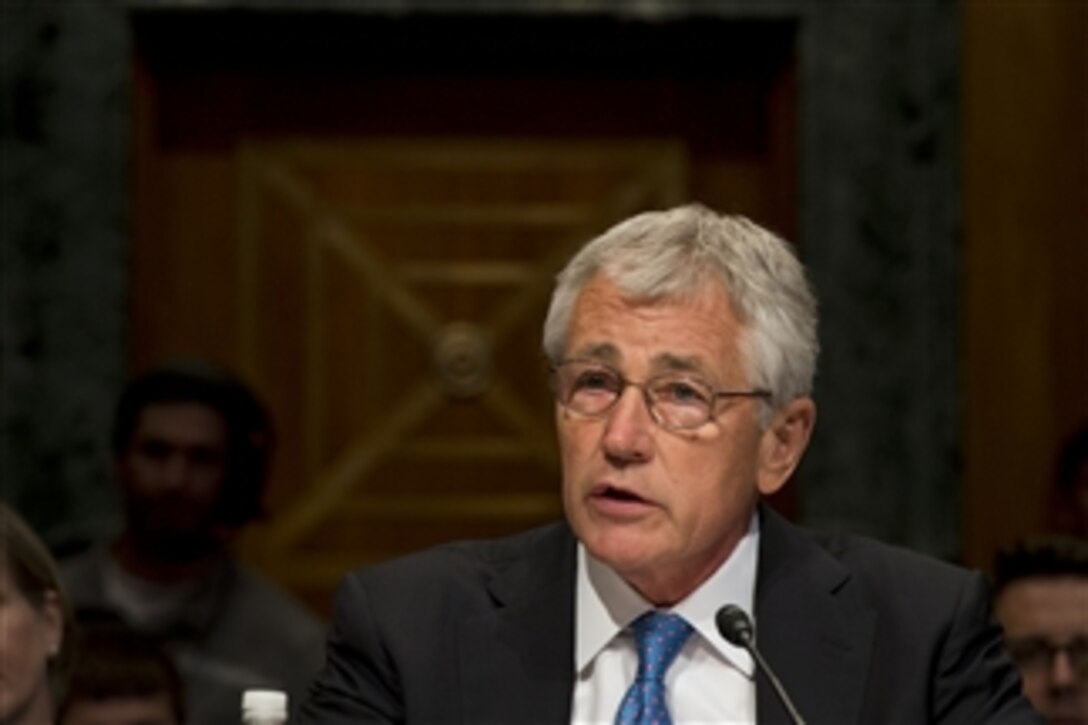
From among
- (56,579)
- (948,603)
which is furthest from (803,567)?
(56,579)

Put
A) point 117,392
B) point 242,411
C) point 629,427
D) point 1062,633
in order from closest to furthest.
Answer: point 629,427 < point 1062,633 < point 242,411 < point 117,392

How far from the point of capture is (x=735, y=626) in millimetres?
2541

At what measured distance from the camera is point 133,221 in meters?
5.27

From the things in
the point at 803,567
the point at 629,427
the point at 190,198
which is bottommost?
the point at 803,567

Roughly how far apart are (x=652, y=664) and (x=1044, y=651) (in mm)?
1477

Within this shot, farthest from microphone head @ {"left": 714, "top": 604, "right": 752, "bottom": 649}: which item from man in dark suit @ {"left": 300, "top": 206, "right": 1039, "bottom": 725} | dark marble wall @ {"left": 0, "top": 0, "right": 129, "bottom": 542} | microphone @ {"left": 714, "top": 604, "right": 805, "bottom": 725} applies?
dark marble wall @ {"left": 0, "top": 0, "right": 129, "bottom": 542}

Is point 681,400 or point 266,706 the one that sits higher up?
point 681,400

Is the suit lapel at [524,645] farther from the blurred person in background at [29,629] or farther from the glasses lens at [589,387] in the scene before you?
the blurred person in background at [29,629]

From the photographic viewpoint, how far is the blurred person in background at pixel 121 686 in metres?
3.82

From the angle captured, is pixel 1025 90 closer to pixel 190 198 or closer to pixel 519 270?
pixel 519 270

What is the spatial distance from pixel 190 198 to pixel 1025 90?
1.89m

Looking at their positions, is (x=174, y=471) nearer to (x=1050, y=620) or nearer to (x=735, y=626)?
(x=1050, y=620)

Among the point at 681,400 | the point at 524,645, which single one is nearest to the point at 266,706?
the point at 524,645

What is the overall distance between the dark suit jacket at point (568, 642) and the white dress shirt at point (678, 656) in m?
0.03
